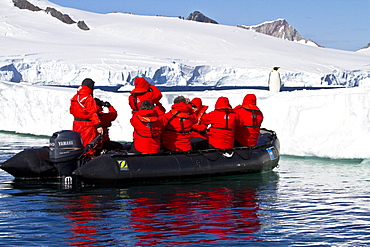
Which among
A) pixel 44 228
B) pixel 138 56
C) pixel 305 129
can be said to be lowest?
pixel 44 228

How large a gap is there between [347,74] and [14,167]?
5531 centimetres

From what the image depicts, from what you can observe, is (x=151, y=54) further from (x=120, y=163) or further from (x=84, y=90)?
(x=120, y=163)

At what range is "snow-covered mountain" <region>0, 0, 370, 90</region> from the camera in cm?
4950

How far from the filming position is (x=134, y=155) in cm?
877

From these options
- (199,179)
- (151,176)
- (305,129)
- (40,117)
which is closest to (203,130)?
(199,179)

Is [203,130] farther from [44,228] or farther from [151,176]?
[44,228]

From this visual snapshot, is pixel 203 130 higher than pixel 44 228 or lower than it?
higher

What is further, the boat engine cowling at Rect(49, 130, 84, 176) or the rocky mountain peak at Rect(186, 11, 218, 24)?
the rocky mountain peak at Rect(186, 11, 218, 24)

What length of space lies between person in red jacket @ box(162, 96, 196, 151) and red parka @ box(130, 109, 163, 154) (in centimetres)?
30

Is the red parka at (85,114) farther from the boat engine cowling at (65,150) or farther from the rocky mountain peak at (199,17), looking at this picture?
the rocky mountain peak at (199,17)

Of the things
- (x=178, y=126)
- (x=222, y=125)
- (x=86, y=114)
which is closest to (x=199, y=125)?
(x=222, y=125)

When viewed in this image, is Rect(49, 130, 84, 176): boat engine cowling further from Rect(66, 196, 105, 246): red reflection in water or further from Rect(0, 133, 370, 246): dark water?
Rect(66, 196, 105, 246): red reflection in water

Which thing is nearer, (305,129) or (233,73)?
(305,129)

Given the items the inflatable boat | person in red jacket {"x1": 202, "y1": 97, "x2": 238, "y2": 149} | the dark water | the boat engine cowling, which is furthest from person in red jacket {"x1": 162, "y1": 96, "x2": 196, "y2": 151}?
the boat engine cowling
